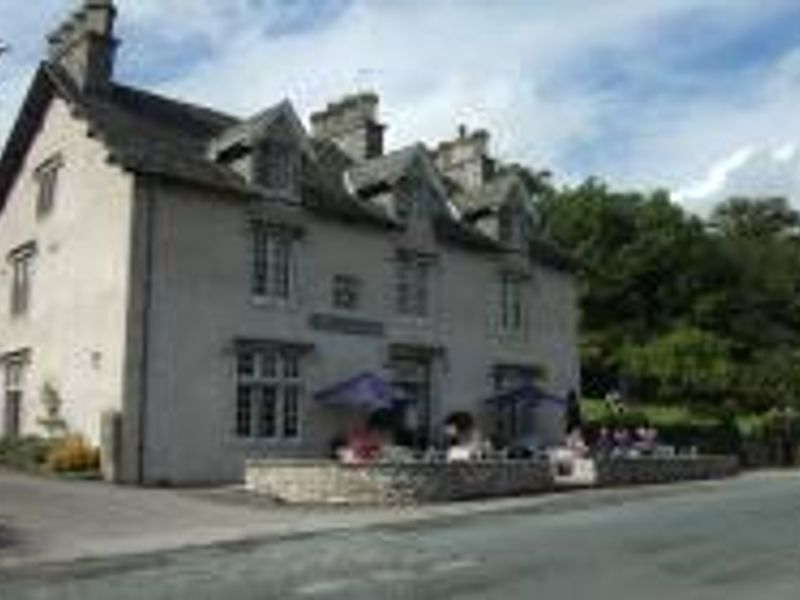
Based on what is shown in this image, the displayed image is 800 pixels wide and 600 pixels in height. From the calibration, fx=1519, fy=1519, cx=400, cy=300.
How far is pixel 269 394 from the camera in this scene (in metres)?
37.2

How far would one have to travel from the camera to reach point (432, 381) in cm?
4212

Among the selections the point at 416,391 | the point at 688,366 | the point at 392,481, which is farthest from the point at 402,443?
the point at 688,366

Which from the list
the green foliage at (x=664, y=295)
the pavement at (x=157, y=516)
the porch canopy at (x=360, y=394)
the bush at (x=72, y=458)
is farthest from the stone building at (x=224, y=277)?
the green foliage at (x=664, y=295)

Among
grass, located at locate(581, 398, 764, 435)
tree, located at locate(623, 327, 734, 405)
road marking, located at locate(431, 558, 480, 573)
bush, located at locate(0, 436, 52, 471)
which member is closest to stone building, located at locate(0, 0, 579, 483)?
bush, located at locate(0, 436, 52, 471)

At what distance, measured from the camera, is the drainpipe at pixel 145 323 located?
111 ft

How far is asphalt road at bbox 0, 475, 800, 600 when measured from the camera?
1669cm

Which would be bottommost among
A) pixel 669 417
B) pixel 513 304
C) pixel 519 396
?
pixel 669 417

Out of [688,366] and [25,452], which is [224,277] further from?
[688,366]

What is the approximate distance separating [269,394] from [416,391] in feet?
19.6

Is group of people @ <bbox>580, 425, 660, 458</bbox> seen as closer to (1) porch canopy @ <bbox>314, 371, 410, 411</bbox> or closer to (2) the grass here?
(2) the grass

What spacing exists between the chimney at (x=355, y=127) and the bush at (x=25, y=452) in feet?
47.4

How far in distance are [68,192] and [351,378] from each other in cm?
852

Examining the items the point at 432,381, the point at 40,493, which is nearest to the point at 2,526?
the point at 40,493

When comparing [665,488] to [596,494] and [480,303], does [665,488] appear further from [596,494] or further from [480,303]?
[480,303]
